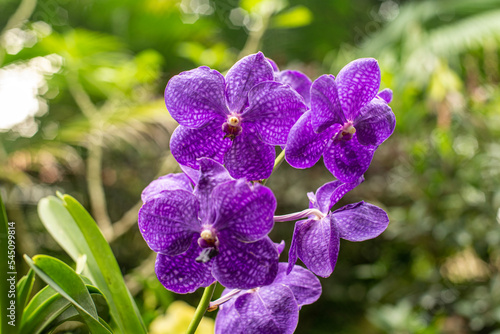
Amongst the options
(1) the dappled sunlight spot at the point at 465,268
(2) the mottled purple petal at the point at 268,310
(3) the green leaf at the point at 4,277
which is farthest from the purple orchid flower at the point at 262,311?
(1) the dappled sunlight spot at the point at 465,268

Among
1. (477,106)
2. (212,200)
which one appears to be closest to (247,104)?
(212,200)

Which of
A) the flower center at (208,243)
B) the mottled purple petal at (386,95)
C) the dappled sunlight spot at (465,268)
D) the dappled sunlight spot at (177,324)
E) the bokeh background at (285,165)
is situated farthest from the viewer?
the dappled sunlight spot at (465,268)

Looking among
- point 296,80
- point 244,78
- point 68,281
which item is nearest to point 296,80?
point 296,80

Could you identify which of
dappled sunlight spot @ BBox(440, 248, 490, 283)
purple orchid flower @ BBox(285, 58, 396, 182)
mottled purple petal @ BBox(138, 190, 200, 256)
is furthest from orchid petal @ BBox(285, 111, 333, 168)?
dappled sunlight spot @ BBox(440, 248, 490, 283)

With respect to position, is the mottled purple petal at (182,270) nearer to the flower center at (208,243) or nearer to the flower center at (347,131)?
the flower center at (208,243)

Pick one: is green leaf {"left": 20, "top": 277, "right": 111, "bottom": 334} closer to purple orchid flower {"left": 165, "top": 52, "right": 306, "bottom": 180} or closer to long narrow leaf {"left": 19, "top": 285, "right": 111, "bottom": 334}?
long narrow leaf {"left": 19, "top": 285, "right": 111, "bottom": 334}

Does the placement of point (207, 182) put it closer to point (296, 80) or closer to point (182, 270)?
point (182, 270)
